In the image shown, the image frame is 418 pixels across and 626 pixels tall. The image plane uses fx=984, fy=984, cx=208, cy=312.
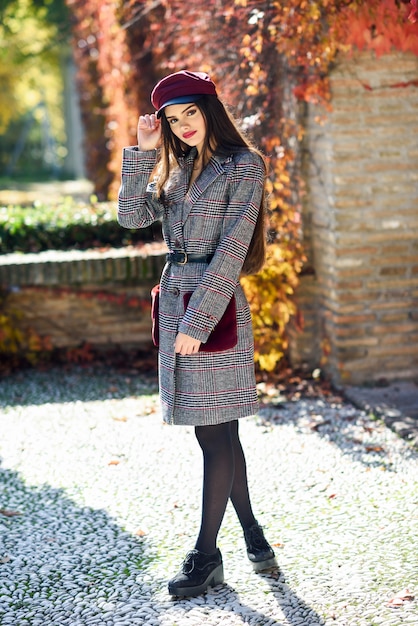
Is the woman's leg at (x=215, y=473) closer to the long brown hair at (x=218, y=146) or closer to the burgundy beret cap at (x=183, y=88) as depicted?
the long brown hair at (x=218, y=146)

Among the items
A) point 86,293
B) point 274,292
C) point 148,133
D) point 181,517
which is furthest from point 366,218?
point 148,133

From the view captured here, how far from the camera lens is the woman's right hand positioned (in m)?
3.21

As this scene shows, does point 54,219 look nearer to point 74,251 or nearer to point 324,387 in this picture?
point 74,251

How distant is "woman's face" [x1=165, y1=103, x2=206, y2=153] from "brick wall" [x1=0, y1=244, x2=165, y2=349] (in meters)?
3.30

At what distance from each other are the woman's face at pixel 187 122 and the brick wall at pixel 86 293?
330 centimetres

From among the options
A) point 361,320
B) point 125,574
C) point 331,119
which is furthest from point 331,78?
point 125,574

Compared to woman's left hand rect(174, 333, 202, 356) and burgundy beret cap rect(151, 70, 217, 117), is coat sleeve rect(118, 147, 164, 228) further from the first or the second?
woman's left hand rect(174, 333, 202, 356)

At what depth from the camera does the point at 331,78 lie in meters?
5.17

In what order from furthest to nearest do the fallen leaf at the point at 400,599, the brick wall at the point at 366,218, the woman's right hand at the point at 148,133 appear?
the brick wall at the point at 366,218 < the woman's right hand at the point at 148,133 < the fallen leaf at the point at 400,599

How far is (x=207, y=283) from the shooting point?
9.92ft

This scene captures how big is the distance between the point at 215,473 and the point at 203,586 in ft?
1.21

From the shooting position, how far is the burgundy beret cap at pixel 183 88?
3.02 meters

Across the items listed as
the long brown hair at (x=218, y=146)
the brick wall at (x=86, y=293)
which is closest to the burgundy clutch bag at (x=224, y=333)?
the long brown hair at (x=218, y=146)

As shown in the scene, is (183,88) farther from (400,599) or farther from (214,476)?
(400,599)
